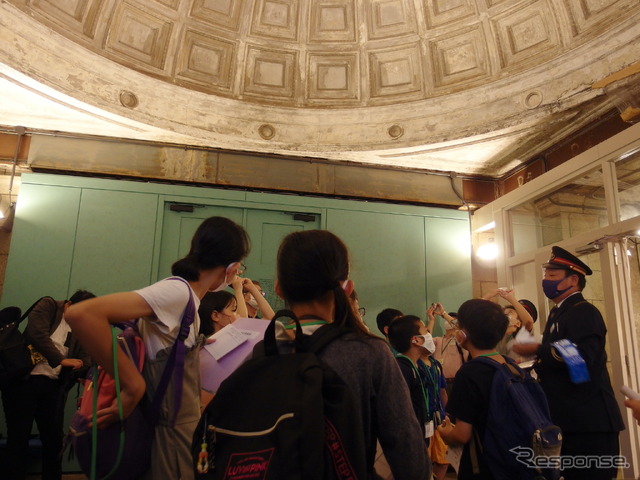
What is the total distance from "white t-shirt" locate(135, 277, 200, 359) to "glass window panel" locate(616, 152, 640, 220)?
5.64 m

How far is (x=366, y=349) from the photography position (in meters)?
1.58

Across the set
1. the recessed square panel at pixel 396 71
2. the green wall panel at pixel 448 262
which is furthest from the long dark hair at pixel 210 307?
the recessed square panel at pixel 396 71

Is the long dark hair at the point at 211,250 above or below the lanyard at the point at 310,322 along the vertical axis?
above

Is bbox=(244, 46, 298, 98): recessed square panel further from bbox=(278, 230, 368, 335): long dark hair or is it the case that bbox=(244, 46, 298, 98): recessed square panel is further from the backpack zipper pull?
the backpack zipper pull

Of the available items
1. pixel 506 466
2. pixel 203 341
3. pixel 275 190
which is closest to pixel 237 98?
pixel 275 190

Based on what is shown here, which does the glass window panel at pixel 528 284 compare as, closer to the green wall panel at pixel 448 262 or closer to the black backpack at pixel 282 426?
the green wall panel at pixel 448 262

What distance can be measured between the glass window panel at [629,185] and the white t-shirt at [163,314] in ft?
18.5

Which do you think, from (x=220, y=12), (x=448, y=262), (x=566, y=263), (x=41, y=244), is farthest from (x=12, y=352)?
(x=448, y=262)

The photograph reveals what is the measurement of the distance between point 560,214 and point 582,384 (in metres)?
4.16

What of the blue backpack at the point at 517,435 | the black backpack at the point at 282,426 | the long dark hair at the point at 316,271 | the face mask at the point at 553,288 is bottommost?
the blue backpack at the point at 517,435

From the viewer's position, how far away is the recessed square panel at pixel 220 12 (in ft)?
28.1

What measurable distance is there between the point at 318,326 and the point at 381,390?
291 mm

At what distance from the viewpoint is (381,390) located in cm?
155

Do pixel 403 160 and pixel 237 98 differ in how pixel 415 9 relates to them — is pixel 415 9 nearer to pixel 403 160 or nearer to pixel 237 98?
pixel 403 160
